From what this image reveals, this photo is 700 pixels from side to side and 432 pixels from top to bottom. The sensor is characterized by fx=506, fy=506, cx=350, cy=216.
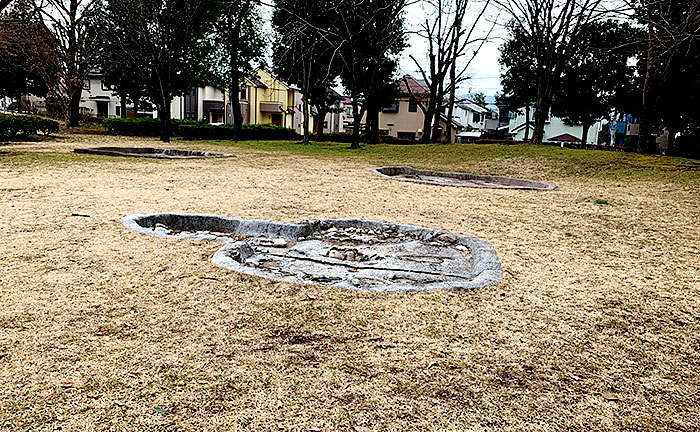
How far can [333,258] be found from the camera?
3.53 meters

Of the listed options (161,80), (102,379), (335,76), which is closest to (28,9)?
(161,80)

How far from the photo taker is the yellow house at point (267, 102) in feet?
125

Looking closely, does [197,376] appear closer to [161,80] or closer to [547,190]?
[547,190]

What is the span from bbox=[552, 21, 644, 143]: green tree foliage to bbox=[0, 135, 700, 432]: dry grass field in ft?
64.2

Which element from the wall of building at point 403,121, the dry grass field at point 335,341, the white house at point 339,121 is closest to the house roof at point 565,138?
the wall of building at point 403,121

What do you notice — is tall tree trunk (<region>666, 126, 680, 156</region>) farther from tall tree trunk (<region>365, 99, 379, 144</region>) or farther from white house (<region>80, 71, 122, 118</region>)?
white house (<region>80, 71, 122, 118</region>)

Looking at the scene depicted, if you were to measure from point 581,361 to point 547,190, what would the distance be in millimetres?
6259

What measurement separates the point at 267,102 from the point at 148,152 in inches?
1067

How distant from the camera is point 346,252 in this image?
361 centimetres

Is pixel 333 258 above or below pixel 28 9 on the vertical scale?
below

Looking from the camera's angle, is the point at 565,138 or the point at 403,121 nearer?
the point at 565,138

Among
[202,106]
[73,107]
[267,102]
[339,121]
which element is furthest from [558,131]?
[73,107]

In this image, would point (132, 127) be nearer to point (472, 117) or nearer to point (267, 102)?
point (267, 102)

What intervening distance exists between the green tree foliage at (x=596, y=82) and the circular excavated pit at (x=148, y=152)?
51.1 ft
